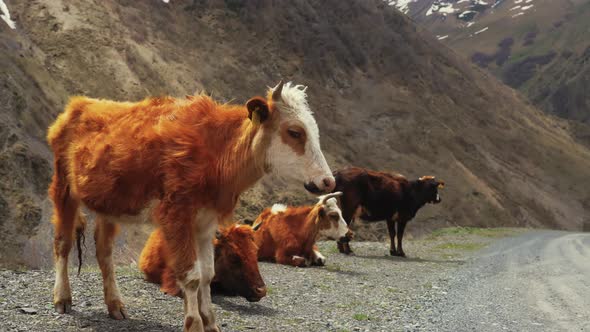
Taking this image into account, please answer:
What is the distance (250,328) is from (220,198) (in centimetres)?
238

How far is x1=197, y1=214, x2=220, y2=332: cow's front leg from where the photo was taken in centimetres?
654

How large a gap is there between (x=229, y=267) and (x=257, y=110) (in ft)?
13.6

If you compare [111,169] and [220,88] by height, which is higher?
[220,88]

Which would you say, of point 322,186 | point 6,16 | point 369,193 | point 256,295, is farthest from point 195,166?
point 6,16

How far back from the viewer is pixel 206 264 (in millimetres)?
6648

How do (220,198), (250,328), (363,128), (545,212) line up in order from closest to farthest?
1. (220,198)
2. (250,328)
3. (363,128)
4. (545,212)

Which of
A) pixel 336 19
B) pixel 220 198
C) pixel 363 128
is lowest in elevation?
pixel 220 198

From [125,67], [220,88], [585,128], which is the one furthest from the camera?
[585,128]

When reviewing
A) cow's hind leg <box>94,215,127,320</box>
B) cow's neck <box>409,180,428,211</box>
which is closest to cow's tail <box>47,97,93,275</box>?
cow's hind leg <box>94,215,127,320</box>

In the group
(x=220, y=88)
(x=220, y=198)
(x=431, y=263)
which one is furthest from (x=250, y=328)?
(x=220, y=88)

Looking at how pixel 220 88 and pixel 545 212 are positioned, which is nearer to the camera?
pixel 220 88

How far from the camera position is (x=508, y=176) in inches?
2233

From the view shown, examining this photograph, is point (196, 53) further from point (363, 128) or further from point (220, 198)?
point (220, 198)

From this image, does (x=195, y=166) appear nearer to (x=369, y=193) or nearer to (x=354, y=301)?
(x=354, y=301)
